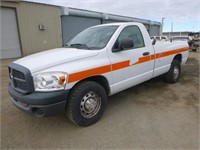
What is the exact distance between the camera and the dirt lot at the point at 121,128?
2.43 metres

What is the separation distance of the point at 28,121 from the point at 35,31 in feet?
35.9

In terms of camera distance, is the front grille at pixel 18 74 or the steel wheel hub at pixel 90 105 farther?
the steel wheel hub at pixel 90 105

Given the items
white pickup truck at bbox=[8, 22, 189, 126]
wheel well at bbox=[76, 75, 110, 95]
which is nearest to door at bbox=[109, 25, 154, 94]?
white pickup truck at bbox=[8, 22, 189, 126]

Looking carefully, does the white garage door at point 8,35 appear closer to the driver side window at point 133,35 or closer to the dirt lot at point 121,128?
the dirt lot at point 121,128

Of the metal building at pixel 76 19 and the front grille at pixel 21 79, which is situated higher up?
the metal building at pixel 76 19

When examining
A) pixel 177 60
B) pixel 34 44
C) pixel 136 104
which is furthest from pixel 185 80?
pixel 34 44

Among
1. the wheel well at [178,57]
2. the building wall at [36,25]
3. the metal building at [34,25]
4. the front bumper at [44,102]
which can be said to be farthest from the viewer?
the building wall at [36,25]

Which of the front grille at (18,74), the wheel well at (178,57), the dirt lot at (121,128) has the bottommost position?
the dirt lot at (121,128)

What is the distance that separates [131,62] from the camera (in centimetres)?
335

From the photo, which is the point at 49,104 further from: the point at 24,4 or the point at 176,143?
the point at 24,4

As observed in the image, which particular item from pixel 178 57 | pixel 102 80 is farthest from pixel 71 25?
pixel 102 80

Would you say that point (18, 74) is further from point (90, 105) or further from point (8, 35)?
point (8, 35)

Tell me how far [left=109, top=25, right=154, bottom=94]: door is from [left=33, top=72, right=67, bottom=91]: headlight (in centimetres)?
110

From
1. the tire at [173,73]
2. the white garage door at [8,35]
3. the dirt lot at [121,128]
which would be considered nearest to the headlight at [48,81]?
the dirt lot at [121,128]
